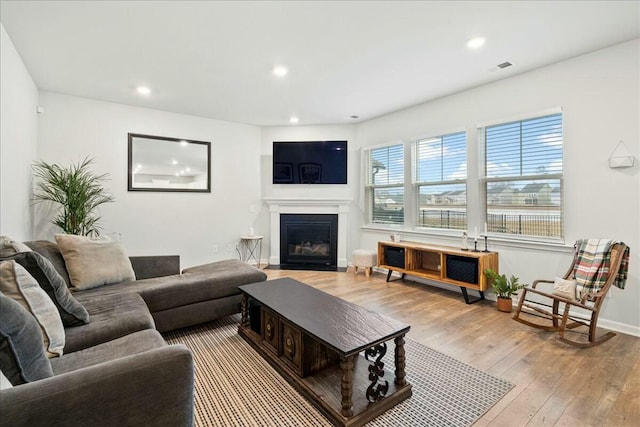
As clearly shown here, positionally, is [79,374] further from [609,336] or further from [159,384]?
[609,336]

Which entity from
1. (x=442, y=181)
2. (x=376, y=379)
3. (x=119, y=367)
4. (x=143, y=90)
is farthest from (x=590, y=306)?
(x=143, y=90)

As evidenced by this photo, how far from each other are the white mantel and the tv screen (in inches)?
14.7

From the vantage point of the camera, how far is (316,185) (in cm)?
540

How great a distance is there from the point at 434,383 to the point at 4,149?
3846 mm

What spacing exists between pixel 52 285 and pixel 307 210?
155 inches

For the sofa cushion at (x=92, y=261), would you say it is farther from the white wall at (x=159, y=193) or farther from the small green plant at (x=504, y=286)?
the small green plant at (x=504, y=286)

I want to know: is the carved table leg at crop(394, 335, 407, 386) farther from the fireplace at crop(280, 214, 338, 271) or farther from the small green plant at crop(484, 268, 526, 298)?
the fireplace at crop(280, 214, 338, 271)

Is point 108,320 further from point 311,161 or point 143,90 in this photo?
point 311,161

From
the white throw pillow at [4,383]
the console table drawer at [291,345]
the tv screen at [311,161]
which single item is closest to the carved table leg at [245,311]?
the console table drawer at [291,345]

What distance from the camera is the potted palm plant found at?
3529 mm

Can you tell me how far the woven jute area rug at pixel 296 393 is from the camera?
1571 mm

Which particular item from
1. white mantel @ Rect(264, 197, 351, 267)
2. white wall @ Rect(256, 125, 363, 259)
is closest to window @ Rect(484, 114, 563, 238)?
white wall @ Rect(256, 125, 363, 259)

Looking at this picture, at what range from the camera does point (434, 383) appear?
1.89 m

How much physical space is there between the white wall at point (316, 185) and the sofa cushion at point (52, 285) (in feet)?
12.5
